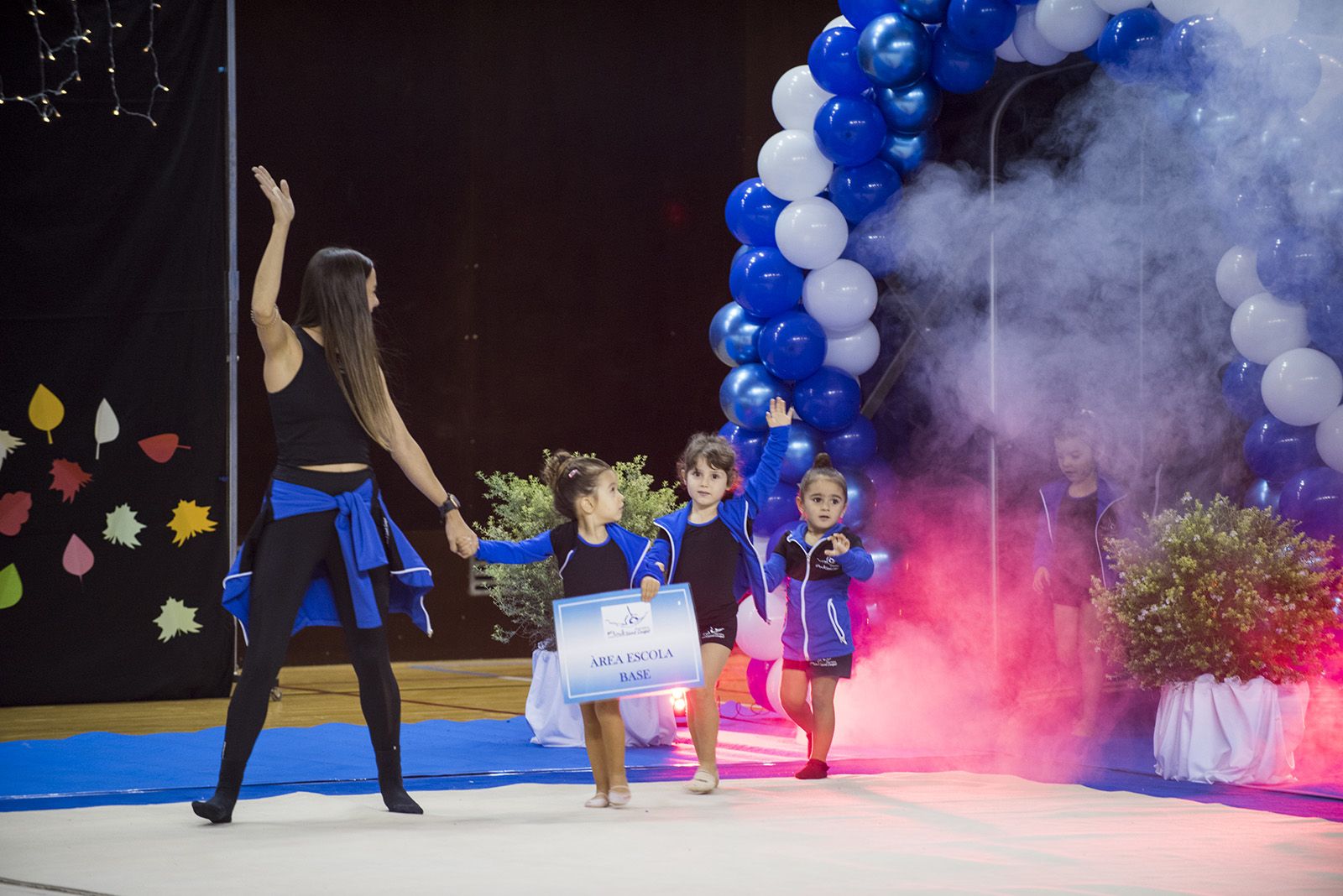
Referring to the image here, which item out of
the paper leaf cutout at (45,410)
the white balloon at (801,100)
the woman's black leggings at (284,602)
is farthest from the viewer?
the paper leaf cutout at (45,410)

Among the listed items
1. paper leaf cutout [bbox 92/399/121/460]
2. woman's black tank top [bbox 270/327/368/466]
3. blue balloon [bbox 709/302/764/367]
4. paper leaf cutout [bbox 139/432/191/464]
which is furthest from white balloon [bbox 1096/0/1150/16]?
paper leaf cutout [bbox 92/399/121/460]

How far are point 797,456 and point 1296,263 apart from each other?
5.71 ft

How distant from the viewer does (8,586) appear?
6246mm

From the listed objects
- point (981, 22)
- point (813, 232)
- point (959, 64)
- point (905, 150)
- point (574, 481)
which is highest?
point (981, 22)

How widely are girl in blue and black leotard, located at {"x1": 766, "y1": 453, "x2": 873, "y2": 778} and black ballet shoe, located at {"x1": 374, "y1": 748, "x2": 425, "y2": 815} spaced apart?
53.1 inches

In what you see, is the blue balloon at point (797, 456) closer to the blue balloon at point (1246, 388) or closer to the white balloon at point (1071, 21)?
the blue balloon at point (1246, 388)

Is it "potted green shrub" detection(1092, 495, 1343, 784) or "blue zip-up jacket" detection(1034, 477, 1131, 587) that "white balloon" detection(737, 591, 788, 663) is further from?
"potted green shrub" detection(1092, 495, 1343, 784)

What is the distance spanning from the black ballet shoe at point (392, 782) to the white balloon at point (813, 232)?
2.48 m

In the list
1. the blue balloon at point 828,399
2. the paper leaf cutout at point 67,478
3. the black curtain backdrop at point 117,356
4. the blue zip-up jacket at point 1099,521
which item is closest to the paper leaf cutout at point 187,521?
the black curtain backdrop at point 117,356

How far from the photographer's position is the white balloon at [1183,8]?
15.1ft

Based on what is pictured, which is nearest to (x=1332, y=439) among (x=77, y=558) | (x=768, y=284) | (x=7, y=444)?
(x=768, y=284)

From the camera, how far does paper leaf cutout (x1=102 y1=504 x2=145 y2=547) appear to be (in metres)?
6.39

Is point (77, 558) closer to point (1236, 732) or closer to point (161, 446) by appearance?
point (161, 446)

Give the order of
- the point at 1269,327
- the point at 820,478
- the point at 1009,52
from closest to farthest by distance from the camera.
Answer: the point at 1269,327, the point at 820,478, the point at 1009,52
